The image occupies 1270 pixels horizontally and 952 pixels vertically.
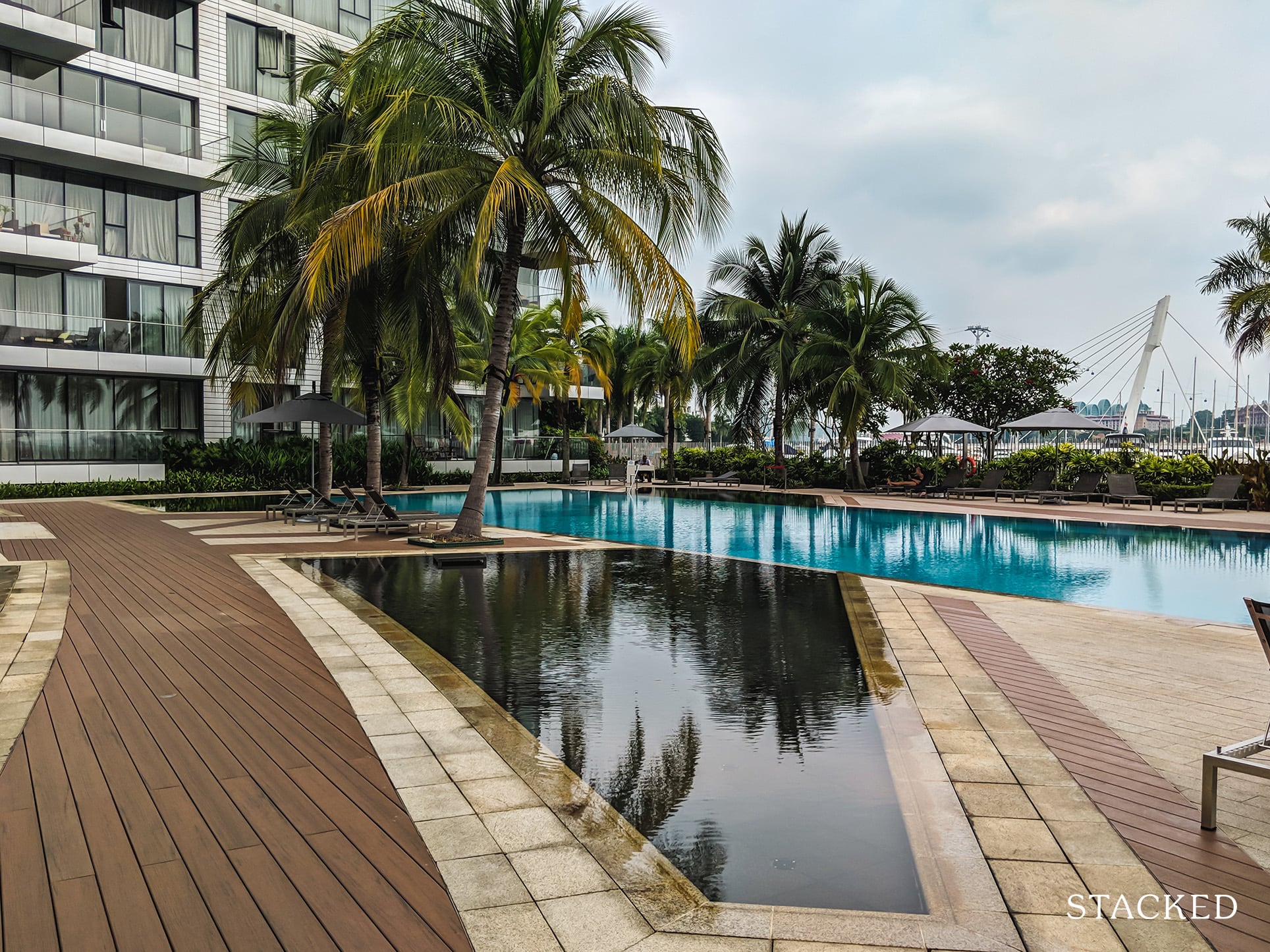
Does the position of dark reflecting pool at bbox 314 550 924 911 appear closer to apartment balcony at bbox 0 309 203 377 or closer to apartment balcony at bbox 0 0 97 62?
apartment balcony at bbox 0 309 203 377

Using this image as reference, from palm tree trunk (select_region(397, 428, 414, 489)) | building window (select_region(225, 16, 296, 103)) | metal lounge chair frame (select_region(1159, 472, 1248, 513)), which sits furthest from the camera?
palm tree trunk (select_region(397, 428, 414, 489))

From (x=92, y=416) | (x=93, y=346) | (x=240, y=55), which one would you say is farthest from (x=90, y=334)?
(x=240, y=55)

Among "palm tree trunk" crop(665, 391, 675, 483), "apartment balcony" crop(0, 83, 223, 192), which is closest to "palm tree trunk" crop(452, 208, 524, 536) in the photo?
"apartment balcony" crop(0, 83, 223, 192)

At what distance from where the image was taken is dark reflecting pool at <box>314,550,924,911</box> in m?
3.61

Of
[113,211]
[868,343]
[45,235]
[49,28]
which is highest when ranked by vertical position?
[49,28]

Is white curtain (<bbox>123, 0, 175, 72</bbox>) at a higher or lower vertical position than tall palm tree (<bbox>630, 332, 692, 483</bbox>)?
higher

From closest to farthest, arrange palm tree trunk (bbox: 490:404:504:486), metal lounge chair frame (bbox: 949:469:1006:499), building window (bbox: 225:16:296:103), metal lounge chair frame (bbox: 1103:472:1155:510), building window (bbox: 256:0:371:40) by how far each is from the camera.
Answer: metal lounge chair frame (bbox: 1103:472:1155:510) < metal lounge chair frame (bbox: 949:469:1006:499) < building window (bbox: 225:16:296:103) < building window (bbox: 256:0:371:40) < palm tree trunk (bbox: 490:404:504:486)

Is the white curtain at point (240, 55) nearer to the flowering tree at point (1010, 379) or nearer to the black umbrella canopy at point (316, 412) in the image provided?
the black umbrella canopy at point (316, 412)

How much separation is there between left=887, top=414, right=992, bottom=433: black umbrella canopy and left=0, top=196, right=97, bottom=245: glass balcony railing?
79.1ft

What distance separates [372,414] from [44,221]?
12947 millimetres

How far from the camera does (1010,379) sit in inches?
1410

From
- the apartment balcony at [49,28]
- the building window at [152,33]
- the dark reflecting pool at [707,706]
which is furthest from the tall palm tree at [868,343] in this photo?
the apartment balcony at [49,28]

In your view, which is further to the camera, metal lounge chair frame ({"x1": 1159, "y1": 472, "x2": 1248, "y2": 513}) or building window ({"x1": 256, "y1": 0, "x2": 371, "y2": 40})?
building window ({"x1": 256, "y1": 0, "x2": 371, "y2": 40})

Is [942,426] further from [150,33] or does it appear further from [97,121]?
[150,33]
